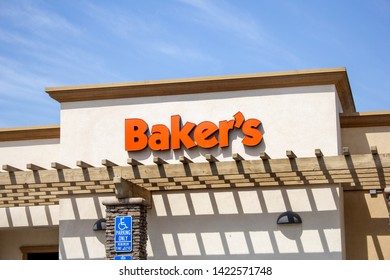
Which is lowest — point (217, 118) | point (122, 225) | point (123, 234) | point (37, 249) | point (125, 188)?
point (123, 234)

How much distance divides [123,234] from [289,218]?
4.53 metres

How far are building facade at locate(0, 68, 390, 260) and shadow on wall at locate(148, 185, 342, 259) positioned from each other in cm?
3

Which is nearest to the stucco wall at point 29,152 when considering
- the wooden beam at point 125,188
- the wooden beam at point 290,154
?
the wooden beam at point 125,188

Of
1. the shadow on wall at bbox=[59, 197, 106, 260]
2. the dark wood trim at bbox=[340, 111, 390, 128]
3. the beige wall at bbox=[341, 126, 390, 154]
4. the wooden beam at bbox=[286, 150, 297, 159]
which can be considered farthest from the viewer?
the shadow on wall at bbox=[59, 197, 106, 260]

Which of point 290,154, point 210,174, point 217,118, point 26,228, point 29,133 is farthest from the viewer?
point 26,228

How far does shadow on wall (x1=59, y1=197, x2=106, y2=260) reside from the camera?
72.5ft

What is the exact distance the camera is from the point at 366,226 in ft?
70.9

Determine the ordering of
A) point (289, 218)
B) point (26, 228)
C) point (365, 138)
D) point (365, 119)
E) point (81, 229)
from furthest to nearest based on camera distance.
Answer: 1. point (26, 228)
2. point (81, 229)
3. point (365, 138)
4. point (365, 119)
5. point (289, 218)

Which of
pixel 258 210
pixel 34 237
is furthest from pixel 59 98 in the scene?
pixel 258 210

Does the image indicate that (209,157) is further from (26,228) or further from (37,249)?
(37,249)

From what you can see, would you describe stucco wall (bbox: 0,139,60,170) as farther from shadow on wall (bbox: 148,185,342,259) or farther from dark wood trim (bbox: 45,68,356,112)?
shadow on wall (bbox: 148,185,342,259)

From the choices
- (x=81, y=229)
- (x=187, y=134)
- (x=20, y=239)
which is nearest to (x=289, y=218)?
(x=187, y=134)

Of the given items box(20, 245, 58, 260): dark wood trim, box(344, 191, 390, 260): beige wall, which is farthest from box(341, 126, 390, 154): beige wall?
box(20, 245, 58, 260): dark wood trim

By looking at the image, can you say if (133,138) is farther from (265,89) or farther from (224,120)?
(265,89)
